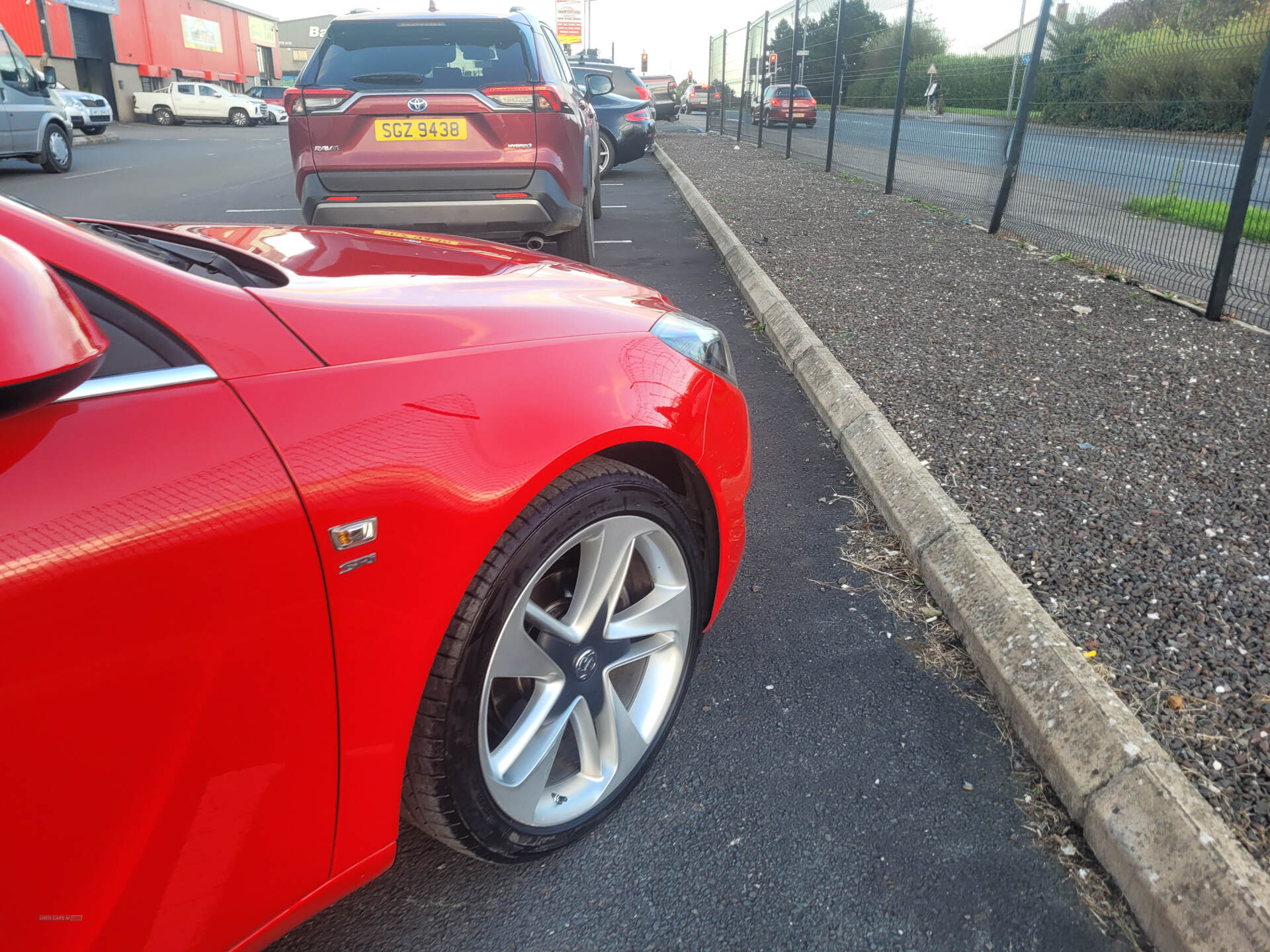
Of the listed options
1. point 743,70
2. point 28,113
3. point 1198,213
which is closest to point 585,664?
point 1198,213

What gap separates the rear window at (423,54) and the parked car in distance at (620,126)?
8799 mm

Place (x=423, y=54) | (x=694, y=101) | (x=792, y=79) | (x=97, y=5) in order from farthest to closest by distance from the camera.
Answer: (x=694, y=101)
(x=97, y=5)
(x=792, y=79)
(x=423, y=54)

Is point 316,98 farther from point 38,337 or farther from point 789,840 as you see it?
point 789,840

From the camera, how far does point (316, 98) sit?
550 cm

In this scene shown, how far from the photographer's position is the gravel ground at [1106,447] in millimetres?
2256

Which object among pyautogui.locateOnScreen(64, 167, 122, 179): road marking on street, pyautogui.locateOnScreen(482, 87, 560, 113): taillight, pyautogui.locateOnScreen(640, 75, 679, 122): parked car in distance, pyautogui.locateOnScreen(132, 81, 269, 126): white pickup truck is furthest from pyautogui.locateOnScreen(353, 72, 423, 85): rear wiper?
pyautogui.locateOnScreen(132, 81, 269, 126): white pickup truck

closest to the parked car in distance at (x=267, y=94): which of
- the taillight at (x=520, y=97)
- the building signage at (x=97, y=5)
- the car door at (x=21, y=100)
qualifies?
the building signage at (x=97, y=5)

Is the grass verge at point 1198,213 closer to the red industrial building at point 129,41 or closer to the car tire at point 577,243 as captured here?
the car tire at point 577,243

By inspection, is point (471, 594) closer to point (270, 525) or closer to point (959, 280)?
point (270, 525)

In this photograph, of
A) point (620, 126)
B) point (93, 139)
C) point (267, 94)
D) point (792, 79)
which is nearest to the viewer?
point (620, 126)

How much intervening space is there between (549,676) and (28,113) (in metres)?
16.6

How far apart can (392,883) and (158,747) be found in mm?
911

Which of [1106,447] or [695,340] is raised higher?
[695,340]

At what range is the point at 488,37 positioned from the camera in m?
5.78
